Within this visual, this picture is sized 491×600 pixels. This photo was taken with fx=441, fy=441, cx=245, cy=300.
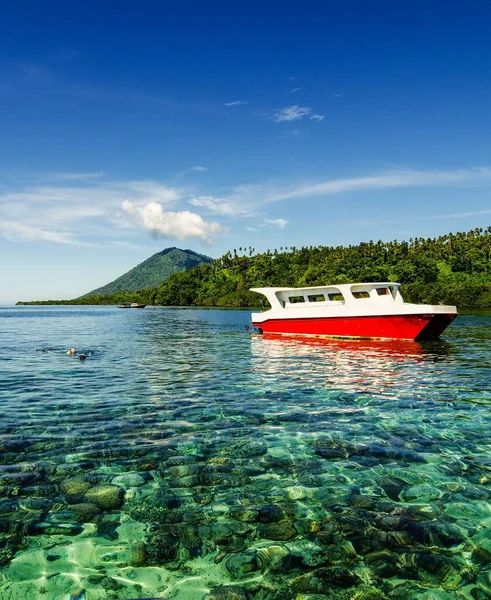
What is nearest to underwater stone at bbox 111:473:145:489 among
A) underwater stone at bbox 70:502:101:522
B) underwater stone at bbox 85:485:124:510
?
underwater stone at bbox 85:485:124:510

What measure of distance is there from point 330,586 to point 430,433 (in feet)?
→ 23.8

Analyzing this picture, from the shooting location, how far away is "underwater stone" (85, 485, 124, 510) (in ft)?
24.1

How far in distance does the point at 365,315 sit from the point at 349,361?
1151cm

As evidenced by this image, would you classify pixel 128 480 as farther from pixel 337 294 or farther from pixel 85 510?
pixel 337 294

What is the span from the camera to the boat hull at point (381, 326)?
34750mm

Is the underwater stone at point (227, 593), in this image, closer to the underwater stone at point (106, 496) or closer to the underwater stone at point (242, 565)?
the underwater stone at point (242, 565)

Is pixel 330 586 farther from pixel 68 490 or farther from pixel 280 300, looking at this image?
pixel 280 300

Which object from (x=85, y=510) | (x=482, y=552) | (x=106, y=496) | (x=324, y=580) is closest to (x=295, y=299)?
(x=106, y=496)

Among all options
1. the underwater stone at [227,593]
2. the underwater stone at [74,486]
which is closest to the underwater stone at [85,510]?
the underwater stone at [74,486]

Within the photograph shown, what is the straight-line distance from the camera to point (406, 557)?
5.82 m

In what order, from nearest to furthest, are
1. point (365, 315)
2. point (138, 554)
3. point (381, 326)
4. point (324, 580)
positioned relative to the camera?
point (324, 580) < point (138, 554) < point (381, 326) < point (365, 315)

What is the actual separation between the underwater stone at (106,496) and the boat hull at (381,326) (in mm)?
30894

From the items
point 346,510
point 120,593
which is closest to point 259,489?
point 346,510

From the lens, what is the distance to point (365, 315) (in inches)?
1433
